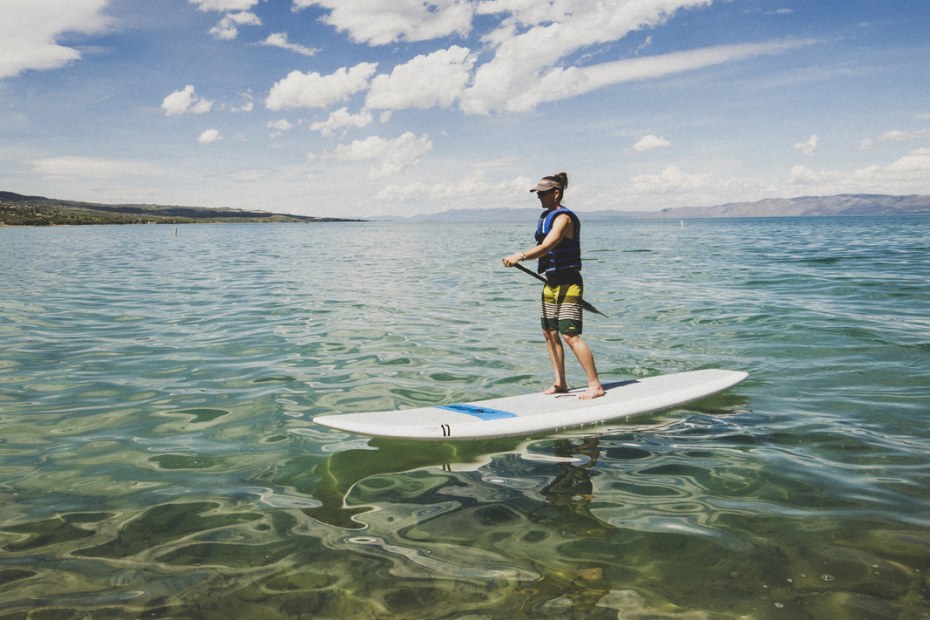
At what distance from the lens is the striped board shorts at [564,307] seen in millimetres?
7504

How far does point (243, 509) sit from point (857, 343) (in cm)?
1140

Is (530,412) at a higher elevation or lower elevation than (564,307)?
lower

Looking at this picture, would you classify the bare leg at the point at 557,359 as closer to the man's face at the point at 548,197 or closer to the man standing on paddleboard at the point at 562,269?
the man standing on paddleboard at the point at 562,269

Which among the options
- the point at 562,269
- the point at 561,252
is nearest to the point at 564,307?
the point at 562,269

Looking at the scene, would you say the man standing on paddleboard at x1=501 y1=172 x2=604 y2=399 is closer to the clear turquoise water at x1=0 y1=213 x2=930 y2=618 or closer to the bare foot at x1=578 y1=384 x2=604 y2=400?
the bare foot at x1=578 y1=384 x2=604 y2=400

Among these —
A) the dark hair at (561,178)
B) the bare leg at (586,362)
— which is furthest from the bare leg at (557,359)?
the dark hair at (561,178)

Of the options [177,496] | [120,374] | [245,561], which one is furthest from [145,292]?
[245,561]

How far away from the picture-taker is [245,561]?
13.8ft

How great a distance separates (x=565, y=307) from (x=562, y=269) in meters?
0.52

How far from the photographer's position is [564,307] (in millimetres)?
7574

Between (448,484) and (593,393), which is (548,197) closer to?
(593,393)

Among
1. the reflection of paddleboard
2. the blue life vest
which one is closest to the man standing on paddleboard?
the blue life vest

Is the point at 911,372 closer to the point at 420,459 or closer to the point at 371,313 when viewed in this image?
the point at 420,459

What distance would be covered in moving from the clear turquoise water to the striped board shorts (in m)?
1.46
